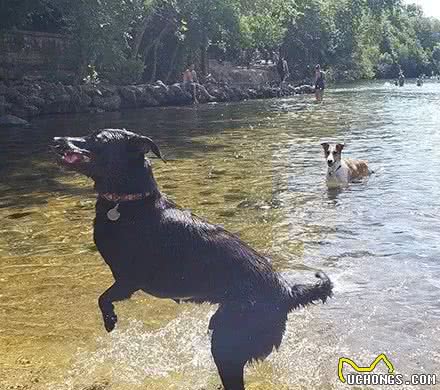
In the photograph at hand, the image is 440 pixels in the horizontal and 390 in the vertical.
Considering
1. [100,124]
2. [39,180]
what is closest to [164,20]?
[100,124]

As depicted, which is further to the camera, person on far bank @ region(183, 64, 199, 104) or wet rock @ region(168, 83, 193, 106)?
person on far bank @ region(183, 64, 199, 104)

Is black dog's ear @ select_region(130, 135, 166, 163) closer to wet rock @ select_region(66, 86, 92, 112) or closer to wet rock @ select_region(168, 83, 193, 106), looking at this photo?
wet rock @ select_region(66, 86, 92, 112)

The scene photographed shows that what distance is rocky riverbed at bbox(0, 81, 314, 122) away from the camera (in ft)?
79.3

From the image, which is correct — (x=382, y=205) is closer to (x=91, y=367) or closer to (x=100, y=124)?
(x=91, y=367)

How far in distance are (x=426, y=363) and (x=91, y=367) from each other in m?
2.32

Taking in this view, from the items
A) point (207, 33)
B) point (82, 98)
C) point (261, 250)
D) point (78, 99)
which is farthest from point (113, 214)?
point (207, 33)

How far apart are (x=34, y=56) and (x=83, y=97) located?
5.38 meters

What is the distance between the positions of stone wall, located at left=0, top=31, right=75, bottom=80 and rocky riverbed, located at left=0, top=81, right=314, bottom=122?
5.83 feet

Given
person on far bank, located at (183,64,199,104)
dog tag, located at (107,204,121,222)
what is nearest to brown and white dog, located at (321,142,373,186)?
dog tag, located at (107,204,121,222)

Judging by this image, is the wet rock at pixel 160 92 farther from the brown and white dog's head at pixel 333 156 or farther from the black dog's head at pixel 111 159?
the black dog's head at pixel 111 159

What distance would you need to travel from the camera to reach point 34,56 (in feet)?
97.7

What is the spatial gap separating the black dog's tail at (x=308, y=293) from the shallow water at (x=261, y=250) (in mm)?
657

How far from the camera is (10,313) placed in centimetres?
464

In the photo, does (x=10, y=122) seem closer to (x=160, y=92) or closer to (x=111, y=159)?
(x=160, y=92)
